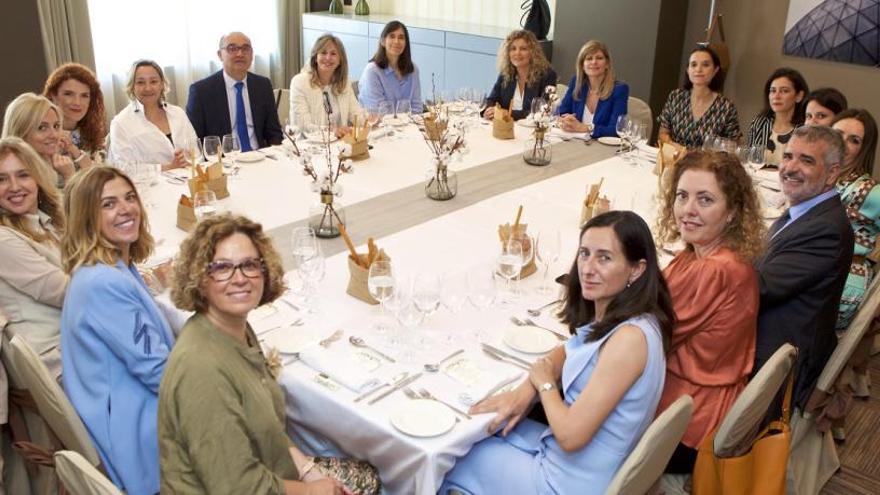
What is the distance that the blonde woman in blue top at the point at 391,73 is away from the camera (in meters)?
5.38

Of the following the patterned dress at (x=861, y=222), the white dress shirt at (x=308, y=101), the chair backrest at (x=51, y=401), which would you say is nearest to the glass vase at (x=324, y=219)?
the chair backrest at (x=51, y=401)

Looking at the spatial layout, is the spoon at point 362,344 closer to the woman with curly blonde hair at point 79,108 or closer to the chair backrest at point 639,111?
the woman with curly blonde hair at point 79,108

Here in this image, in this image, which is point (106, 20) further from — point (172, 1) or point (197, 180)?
point (197, 180)

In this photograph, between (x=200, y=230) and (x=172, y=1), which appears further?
(x=172, y=1)

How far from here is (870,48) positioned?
5.50 metres

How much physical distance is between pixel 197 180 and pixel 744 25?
485 centimetres

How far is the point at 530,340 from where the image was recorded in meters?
2.34

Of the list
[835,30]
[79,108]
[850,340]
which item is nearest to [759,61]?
[835,30]

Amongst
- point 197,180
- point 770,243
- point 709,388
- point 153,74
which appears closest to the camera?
point 709,388

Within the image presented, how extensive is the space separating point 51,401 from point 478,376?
3.68ft

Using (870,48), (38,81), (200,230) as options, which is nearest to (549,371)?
(200,230)

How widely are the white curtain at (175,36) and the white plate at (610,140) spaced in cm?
405

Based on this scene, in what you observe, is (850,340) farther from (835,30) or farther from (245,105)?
(835,30)

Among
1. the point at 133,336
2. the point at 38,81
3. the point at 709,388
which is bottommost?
the point at 709,388
